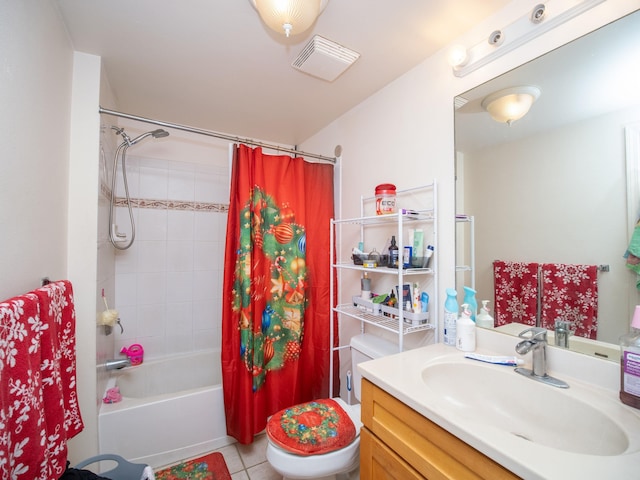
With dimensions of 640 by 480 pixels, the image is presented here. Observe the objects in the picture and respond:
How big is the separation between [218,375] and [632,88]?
9.32 ft

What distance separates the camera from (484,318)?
3.85ft

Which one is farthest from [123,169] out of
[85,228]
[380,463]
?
[380,463]

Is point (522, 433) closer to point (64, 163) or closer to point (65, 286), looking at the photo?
point (65, 286)

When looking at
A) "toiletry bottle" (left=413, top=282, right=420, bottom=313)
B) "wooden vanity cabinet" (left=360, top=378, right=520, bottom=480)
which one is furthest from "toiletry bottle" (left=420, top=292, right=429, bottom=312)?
"wooden vanity cabinet" (left=360, top=378, right=520, bottom=480)

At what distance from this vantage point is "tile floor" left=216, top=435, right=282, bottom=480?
1.55m

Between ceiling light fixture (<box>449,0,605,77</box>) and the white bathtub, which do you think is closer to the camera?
ceiling light fixture (<box>449,0,605,77</box>)

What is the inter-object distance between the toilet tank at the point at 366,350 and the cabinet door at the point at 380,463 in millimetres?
483

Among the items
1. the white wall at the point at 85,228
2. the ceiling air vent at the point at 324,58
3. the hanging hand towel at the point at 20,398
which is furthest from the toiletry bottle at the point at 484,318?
the white wall at the point at 85,228

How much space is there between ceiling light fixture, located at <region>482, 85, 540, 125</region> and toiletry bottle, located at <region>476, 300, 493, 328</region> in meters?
0.77

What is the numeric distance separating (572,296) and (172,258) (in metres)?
2.52

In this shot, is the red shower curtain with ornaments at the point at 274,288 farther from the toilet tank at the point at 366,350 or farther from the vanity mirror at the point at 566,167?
the vanity mirror at the point at 566,167

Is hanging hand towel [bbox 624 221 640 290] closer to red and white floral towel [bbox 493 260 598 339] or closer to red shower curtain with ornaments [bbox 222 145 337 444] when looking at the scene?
red and white floral towel [bbox 493 260 598 339]

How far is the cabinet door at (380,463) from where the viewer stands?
80 centimetres

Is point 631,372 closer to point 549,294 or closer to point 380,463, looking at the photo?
point 549,294
